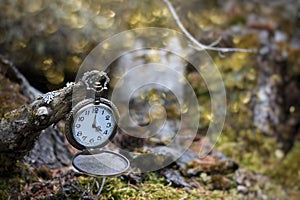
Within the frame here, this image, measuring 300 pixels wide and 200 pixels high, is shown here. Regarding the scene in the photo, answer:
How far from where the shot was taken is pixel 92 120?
210 cm

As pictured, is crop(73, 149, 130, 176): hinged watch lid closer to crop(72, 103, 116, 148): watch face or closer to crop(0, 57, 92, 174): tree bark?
crop(72, 103, 116, 148): watch face

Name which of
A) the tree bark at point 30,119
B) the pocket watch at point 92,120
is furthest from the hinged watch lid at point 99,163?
the tree bark at point 30,119

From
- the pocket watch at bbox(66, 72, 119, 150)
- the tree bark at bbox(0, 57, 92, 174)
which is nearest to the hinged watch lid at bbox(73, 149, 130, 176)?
the pocket watch at bbox(66, 72, 119, 150)

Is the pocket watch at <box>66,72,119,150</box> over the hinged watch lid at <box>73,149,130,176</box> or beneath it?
over

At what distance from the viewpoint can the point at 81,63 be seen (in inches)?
135

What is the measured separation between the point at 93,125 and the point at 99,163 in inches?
9.1

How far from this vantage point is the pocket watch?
6.73ft

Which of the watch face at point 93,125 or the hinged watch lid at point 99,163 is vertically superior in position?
the watch face at point 93,125

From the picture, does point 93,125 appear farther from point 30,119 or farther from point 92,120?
point 30,119

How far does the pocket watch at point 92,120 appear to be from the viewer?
80.7 inches

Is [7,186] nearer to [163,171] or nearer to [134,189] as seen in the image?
[134,189]

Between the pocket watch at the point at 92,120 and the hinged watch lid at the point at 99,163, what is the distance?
0.07m

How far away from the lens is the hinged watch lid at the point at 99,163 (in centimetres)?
213

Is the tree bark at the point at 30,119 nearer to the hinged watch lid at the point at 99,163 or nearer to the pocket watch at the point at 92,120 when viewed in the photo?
the pocket watch at the point at 92,120
